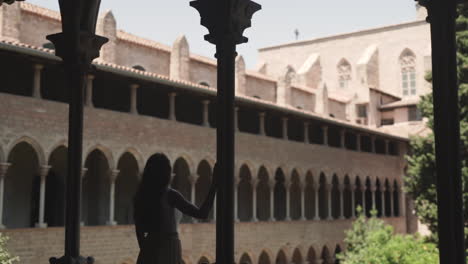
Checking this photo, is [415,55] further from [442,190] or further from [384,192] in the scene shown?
[442,190]

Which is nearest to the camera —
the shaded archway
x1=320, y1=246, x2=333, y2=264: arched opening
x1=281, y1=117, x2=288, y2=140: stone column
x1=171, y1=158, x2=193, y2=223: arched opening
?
x1=171, y1=158, x2=193, y2=223: arched opening

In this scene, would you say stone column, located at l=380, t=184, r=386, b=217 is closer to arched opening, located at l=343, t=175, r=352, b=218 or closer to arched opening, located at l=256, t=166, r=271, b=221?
arched opening, located at l=343, t=175, r=352, b=218

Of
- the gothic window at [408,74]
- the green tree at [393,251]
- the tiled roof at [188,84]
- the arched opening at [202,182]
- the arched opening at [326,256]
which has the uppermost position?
the gothic window at [408,74]

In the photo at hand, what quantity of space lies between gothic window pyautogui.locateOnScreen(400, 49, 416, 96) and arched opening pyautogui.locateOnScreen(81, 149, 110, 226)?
1024 inches

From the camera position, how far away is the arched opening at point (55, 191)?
1708cm

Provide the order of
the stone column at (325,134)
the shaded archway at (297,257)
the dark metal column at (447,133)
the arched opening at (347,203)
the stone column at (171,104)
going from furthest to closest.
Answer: the arched opening at (347,203), the stone column at (325,134), the shaded archway at (297,257), the stone column at (171,104), the dark metal column at (447,133)

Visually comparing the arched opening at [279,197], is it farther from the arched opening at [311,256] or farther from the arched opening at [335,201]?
the arched opening at [335,201]

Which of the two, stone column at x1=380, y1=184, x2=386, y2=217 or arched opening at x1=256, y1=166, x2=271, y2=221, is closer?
arched opening at x1=256, y1=166, x2=271, y2=221

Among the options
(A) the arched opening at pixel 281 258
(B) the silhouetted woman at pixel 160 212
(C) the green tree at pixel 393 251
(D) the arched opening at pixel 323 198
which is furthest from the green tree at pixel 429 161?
(B) the silhouetted woman at pixel 160 212

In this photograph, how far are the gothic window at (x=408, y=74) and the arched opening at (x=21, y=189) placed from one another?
27.8 m

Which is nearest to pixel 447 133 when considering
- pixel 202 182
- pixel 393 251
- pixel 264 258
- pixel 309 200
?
pixel 393 251

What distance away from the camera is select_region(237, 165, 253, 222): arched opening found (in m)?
23.2

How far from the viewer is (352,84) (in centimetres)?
3966

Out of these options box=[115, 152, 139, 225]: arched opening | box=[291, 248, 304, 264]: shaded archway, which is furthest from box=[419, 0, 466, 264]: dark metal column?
box=[291, 248, 304, 264]: shaded archway
